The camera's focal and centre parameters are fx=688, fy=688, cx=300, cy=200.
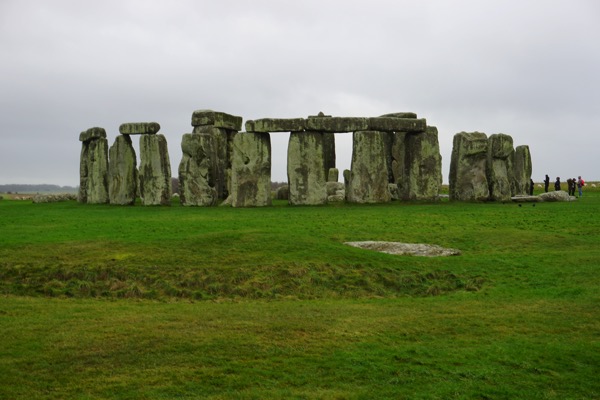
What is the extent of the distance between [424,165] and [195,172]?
9.72 meters

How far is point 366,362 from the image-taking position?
8.84 m

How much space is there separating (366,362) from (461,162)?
72.1ft

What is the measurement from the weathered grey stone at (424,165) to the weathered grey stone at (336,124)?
2.58m

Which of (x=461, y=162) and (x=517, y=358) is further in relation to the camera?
(x=461, y=162)

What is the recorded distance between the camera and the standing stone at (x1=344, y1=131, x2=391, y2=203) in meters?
28.2

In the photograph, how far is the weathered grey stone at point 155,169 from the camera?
95.7 feet

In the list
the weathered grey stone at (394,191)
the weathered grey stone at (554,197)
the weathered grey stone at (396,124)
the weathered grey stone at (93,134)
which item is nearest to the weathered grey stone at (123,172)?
the weathered grey stone at (93,134)

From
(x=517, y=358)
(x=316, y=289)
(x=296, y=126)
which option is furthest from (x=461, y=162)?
(x=517, y=358)

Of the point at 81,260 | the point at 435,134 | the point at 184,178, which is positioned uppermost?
the point at 435,134

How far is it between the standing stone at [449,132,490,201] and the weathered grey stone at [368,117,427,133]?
184cm

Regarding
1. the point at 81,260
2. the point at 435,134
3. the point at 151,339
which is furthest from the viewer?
the point at 435,134

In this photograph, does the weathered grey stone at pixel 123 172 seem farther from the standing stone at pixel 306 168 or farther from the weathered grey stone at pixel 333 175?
the weathered grey stone at pixel 333 175

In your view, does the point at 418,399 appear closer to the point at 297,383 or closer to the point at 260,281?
the point at 297,383

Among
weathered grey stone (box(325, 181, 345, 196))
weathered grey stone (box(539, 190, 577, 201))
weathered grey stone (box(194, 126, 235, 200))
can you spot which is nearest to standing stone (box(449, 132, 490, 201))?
weathered grey stone (box(539, 190, 577, 201))
